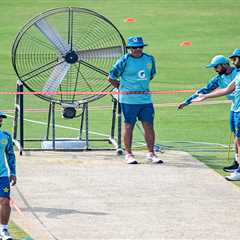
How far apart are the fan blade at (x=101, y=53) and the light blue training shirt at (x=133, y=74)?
114 cm

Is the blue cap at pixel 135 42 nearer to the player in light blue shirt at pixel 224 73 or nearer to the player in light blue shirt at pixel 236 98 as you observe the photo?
the player in light blue shirt at pixel 224 73

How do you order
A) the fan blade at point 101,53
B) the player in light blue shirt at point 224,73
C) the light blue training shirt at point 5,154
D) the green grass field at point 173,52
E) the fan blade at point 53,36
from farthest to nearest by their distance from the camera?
→ 1. the green grass field at point 173,52
2. the fan blade at point 101,53
3. the fan blade at point 53,36
4. the player in light blue shirt at point 224,73
5. the light blue training shirt at point 5,154

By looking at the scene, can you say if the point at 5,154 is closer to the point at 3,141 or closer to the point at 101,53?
the point at 3,141

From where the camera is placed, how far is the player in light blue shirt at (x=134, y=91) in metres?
18.0

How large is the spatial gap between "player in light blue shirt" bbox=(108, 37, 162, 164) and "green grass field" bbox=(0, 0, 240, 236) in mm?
1132

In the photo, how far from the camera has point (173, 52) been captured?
107 feet

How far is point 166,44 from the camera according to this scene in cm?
3419

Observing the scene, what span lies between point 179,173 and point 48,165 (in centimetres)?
203

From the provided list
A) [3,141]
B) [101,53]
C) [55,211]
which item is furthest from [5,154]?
[101,53]

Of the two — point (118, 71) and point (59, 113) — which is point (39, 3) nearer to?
point (59, 113)

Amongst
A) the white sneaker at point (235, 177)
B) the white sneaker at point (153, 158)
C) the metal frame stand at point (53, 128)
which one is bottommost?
the white sneaker at point (235, 177)

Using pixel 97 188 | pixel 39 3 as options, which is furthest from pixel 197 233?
pixel 39 3

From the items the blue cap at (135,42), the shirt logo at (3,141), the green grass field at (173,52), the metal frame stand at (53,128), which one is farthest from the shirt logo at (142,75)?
the shirt logo at (3,141)

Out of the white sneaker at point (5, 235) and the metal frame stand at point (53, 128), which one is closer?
the white sneaker at point (5, 235)
